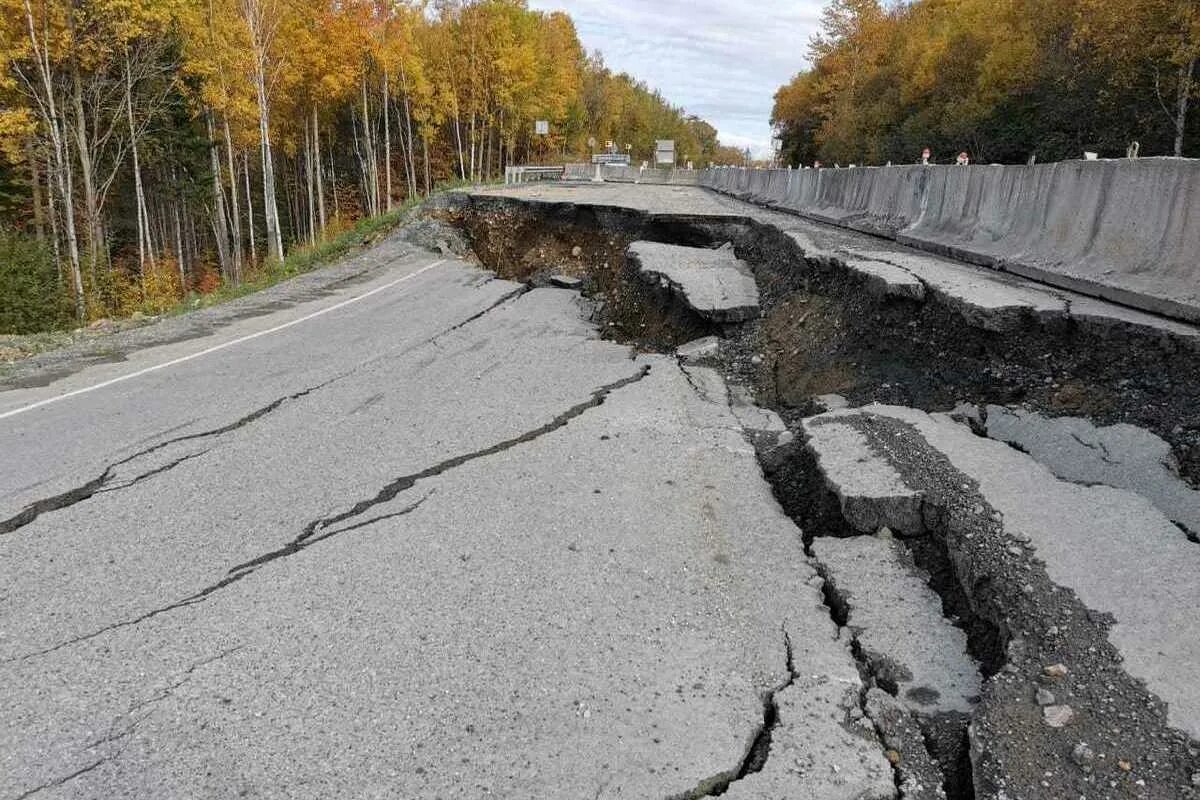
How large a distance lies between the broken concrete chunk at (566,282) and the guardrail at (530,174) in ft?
67.9

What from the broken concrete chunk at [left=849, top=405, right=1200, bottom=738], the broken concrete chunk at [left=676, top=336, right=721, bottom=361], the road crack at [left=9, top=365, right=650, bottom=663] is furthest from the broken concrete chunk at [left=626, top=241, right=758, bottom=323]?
the broken concrete chunk at [left=849, top=405, right=1200, bottom=738]

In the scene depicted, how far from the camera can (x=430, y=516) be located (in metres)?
4.64

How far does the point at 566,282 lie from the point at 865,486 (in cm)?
943

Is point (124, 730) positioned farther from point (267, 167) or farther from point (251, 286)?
point (267, 167)

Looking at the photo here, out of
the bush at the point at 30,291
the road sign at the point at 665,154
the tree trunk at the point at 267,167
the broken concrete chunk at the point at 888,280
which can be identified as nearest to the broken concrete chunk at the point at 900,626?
the broken concrete chunk at the point at 888,280

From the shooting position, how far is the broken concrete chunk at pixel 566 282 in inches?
525

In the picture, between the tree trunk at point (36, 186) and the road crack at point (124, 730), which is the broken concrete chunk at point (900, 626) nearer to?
the road crack at point (124, 730)

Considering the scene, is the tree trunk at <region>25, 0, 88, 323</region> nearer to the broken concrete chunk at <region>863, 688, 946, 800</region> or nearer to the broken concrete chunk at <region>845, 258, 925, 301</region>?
the broken concrete chunk at <region>845, 258, 925, 301</region>

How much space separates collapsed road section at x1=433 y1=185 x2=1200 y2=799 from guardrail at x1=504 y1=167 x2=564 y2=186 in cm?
2702

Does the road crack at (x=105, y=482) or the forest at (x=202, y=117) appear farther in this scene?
the forest at (x=202, y=117)

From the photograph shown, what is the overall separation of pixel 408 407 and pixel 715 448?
8.82 feet

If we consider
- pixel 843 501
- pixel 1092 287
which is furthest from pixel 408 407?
pixel 1092 287

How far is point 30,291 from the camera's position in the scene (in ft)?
62.2

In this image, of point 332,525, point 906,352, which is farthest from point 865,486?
point 332,525
